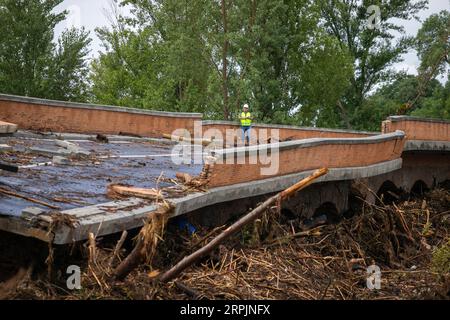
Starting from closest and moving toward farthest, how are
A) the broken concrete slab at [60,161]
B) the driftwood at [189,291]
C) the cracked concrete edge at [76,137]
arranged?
the driftwood at [189,291]
the broken concrete slab at [60,161]
the cracked concrete edge at [76,137]

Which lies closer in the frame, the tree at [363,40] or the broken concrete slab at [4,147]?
the broken concrete slab at [4,147]

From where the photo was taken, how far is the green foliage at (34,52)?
3269 centimetres

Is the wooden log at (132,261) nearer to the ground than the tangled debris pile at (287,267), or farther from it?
farther from it

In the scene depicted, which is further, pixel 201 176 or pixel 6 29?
pixel 6 29

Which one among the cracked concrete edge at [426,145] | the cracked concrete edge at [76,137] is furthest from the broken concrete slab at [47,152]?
the cracked concrete edge at [426,145]

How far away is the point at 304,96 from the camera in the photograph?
33.6m

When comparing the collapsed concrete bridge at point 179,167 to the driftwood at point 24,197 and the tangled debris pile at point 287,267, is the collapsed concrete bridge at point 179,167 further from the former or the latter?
the tangled debris pile at point 287,267

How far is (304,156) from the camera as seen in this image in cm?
1084

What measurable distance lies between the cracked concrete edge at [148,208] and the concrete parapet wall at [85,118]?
7.47 meters

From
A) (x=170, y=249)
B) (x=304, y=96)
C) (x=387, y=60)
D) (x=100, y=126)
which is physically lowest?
(x=170, y=249)

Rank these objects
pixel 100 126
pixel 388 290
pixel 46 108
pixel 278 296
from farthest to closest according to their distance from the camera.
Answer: pixel 100 126 < pixel 46 108 < pixel 388 290 < pixel 278 296
